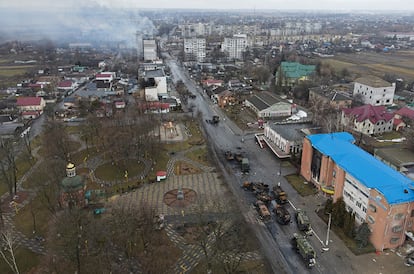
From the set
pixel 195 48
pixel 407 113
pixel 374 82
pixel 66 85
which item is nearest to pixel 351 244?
pixel 407 113

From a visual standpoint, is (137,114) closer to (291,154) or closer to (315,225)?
(291,154)

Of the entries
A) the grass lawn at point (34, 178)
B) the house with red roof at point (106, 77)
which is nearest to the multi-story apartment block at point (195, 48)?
the house with red roof at point (106, 77)

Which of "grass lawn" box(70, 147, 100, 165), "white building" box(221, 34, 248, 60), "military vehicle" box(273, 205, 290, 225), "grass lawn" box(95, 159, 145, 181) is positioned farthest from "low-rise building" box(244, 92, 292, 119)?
"white building" box(221, 34, 248, 60)

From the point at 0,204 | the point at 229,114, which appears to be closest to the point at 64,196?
the point at 0,204

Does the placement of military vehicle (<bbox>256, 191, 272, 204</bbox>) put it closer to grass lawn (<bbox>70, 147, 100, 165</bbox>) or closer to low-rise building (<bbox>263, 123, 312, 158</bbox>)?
low-rise building (<bbox>263, 123, 312, 158</bbox>)

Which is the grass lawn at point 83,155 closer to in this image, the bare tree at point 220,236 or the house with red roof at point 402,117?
the bare tree at point 220,236

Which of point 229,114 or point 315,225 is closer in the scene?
point 315,225

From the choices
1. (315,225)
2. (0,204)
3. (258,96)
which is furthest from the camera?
(258,96)
